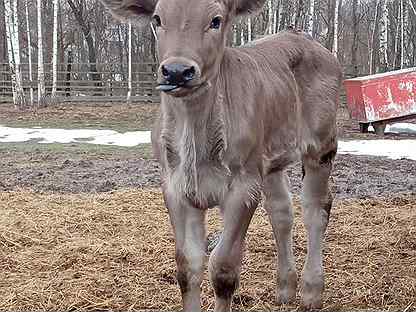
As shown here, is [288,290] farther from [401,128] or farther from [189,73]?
[401,128]

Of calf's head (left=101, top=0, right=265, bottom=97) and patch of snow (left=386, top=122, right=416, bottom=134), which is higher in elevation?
calf's head (left=101, top=0, right=265, bottom=97)

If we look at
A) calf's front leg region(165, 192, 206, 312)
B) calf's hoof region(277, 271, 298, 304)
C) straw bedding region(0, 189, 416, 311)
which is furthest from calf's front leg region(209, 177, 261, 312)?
calf's hoof region(277, 271, 298, 304)

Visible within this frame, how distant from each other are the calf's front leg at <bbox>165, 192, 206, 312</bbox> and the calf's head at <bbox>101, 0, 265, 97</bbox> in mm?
747

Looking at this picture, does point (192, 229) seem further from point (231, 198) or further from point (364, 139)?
point (364, 139)

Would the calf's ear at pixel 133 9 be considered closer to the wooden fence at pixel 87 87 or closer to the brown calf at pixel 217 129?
the brown calf at pixel 217 129

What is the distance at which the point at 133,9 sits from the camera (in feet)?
12.5

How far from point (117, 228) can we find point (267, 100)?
119 inches

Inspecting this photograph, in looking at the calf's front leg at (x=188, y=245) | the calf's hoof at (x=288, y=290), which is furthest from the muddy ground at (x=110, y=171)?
the calf's front leg at (x=188, y=245)

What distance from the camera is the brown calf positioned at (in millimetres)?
3346

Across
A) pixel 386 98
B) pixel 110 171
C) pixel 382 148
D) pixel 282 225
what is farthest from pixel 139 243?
pixel 386 98

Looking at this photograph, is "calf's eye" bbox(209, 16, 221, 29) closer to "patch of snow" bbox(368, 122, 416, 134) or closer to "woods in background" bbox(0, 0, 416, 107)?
"patch of snow" bbox(368, 122, 416, 134)

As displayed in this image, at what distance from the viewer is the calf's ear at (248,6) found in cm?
383

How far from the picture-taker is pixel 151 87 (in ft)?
101

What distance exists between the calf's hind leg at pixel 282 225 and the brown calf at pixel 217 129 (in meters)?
0.02
